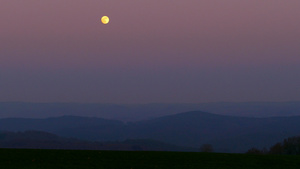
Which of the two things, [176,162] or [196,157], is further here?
[196,157]

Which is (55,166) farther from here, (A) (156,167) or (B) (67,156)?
(A) (156,167)

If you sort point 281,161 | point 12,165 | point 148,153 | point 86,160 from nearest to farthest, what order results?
point 12,165, point 86,160, point 281,161, point 148,153

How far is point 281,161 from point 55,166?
1672cm

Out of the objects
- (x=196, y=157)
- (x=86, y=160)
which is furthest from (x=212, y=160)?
(x=86, y=160)

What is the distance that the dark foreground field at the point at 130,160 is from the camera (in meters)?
25.0

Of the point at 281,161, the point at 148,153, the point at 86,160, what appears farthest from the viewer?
the point at 148,153

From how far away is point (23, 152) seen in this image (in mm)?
29781

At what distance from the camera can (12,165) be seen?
24250mm

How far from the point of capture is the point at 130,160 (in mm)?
27125

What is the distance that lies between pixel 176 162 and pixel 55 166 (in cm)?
837

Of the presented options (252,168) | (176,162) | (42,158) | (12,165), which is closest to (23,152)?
(42,158)

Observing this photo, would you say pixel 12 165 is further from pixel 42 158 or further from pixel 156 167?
pixel 156 167

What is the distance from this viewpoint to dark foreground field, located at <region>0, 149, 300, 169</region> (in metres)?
25.0

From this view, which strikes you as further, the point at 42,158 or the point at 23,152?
the point at 23,152
